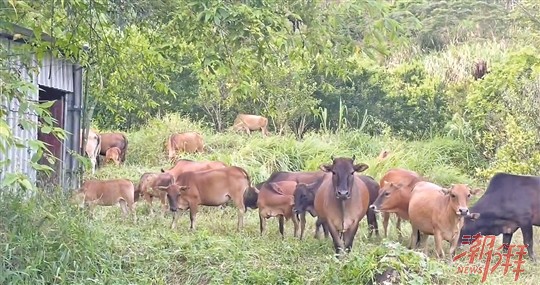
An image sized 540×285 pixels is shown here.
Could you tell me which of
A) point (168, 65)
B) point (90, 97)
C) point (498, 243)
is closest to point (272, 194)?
point (168, 65)

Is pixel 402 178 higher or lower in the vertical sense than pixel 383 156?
higher

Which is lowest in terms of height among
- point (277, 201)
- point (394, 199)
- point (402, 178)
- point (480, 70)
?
point (277, 201)

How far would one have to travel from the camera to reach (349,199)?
7969mm

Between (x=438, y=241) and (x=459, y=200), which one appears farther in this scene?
(x=438, y=241)

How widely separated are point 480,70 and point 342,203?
12.3m

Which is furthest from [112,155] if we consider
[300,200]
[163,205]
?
[300,200]

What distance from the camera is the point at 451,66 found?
19.8 m

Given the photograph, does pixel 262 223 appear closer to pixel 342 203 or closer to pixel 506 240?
pixel 342 203

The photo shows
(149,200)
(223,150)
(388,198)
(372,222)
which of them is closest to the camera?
(388,198)

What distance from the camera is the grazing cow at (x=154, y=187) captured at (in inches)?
395

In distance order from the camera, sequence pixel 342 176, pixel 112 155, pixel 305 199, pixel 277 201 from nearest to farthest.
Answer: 1. pixel 342 176
2. pixel 305 199
3. pixel 277 201
4. pixel 112 155

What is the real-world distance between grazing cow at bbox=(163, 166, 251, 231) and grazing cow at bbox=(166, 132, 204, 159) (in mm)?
5800

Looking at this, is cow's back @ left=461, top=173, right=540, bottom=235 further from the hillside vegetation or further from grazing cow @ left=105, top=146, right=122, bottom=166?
grazing cow @ left=105, top=146, right=122, bottom=166

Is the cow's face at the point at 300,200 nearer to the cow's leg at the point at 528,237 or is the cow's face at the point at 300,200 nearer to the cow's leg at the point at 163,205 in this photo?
the cow's leg at the point at 163,205
